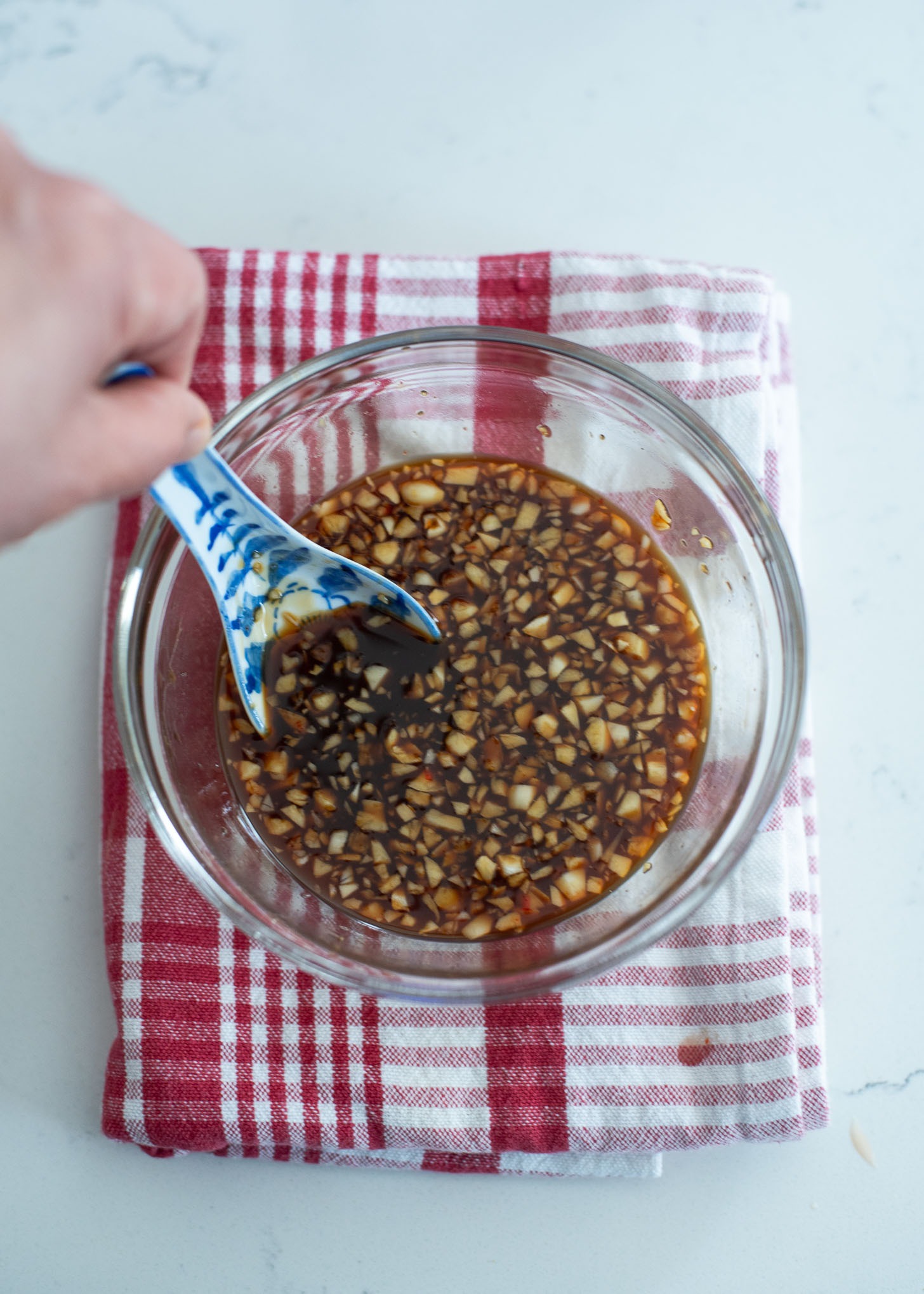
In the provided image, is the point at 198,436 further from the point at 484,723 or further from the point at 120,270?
the point at 484,723

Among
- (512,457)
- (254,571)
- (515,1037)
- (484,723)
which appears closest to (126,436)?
(254,571)

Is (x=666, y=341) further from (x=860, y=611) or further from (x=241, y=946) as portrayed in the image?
(x=241, y=946)

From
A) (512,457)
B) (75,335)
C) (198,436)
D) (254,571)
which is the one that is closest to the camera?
(75,335)

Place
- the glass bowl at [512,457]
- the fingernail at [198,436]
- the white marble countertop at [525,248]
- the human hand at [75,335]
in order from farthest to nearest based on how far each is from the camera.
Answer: the white marble countertop at [525,248]
the glass bowl at [512,457]
the fingernail at [198,436]
the human hand at [75,335]

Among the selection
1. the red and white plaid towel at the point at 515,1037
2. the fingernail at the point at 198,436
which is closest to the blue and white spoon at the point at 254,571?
the fingernail at the point at 198,436

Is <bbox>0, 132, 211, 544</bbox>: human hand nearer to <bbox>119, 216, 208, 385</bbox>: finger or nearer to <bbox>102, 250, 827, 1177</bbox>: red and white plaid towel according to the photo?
<bbox>119, 216, 208, 385</bbox>: finger

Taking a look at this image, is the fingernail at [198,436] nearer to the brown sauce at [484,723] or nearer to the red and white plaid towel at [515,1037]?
the brown sauce at [484,723]
